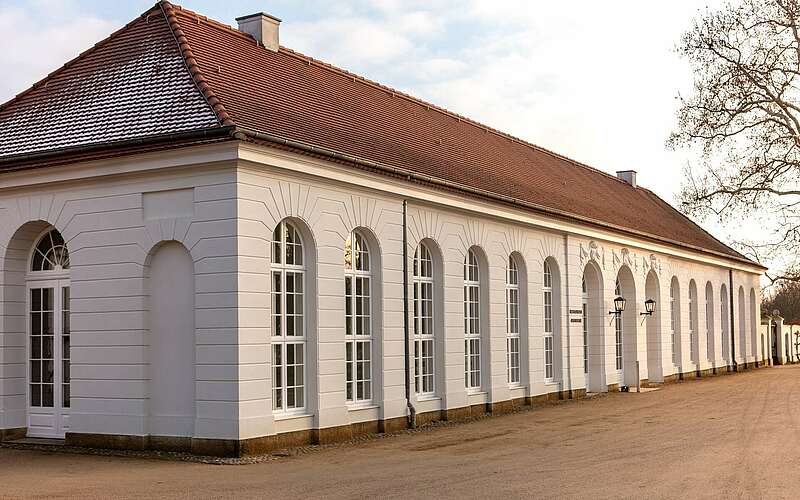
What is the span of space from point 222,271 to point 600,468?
6.02 meters

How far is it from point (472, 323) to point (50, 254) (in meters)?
9.07

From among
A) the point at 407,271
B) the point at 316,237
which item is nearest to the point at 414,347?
the point at 407,271

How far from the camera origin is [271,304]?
51.5ft

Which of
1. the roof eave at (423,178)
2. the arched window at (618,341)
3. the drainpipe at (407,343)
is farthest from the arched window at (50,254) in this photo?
the arched window at (618,341)

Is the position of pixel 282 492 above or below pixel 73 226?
below

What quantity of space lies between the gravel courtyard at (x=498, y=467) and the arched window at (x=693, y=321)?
16633 mm

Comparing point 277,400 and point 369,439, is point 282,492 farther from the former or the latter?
point 369,439

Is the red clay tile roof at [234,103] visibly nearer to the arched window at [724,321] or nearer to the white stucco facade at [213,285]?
the white stucco facade at [213,285]

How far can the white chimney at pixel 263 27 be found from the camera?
20.8m

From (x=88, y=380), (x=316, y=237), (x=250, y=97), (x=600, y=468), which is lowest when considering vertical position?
(x=600, y=468)

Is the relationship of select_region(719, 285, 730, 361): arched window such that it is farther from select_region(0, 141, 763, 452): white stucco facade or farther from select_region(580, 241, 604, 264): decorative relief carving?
select_region(0, 141, 763, 452): white stucco facade

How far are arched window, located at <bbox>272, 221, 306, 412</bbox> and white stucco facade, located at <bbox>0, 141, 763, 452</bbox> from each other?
117mm

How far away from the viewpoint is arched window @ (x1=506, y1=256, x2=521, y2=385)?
23.7 meters

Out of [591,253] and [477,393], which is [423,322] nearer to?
[477,393]
